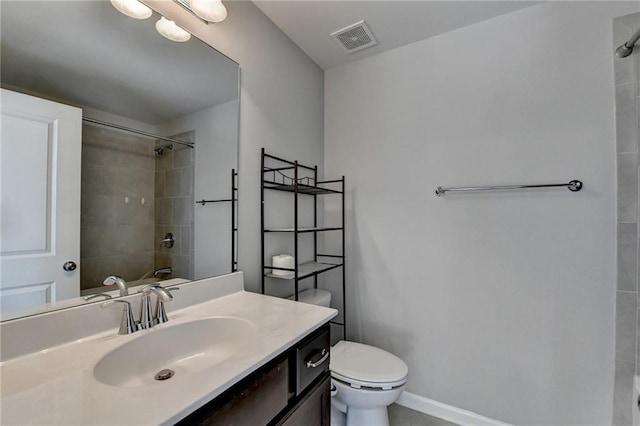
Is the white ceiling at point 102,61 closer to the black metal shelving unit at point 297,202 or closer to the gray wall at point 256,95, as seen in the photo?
the gray wall at point 256,95

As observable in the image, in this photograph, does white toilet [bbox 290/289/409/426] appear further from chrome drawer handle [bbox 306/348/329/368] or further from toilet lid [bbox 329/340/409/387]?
chrome drawer handle [bbox 306/348/329/368]

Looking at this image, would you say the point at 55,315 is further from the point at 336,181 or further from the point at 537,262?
the point at 537,262

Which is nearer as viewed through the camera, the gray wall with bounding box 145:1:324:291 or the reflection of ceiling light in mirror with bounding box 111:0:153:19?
the reflection of ceiling light in mirror with bounding box 111:0:153:19

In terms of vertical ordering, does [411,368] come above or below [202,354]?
below

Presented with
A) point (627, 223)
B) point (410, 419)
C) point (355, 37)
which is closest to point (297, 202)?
point (355, 37)

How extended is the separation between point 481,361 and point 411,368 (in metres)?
0.42

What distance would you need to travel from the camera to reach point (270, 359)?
72 centimetres

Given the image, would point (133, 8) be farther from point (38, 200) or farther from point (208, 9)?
point (38, 200)

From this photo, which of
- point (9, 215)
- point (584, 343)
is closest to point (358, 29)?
point (9, 215)

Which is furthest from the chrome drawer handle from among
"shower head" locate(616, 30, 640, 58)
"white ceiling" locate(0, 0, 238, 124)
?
"shower head" locate(616, 30, 640, 58)

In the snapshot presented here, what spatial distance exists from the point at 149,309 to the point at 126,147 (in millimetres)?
566

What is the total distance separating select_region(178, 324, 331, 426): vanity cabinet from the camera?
0.60 m

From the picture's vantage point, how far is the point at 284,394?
776 mm

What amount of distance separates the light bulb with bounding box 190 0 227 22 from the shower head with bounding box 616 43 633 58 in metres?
1.79
